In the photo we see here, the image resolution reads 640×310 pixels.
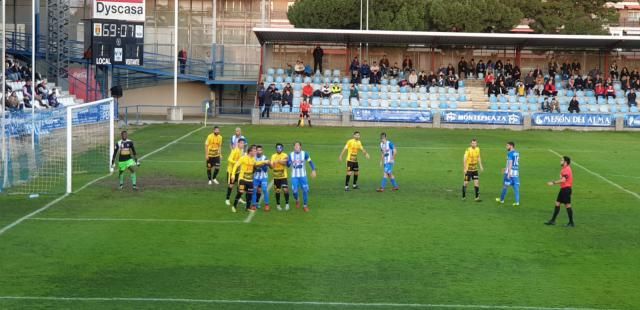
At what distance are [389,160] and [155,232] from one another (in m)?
9.61

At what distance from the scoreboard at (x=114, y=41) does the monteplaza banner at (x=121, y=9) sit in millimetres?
1197

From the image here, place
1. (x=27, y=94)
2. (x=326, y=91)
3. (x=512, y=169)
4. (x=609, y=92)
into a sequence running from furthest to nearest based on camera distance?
(x=609, y=92) < (x=326, y=91) < (x=27, y=94) < (x=512, y=169)

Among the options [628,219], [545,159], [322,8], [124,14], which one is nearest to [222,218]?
[628,219]

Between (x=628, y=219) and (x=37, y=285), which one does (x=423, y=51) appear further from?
(x=37, y=285)

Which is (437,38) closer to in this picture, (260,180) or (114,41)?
(114,41)

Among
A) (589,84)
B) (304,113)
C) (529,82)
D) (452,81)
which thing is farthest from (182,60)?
(589,84)

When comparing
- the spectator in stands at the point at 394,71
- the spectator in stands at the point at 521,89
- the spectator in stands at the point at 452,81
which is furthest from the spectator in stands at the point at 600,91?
the spectator in stands at the point at 394,71

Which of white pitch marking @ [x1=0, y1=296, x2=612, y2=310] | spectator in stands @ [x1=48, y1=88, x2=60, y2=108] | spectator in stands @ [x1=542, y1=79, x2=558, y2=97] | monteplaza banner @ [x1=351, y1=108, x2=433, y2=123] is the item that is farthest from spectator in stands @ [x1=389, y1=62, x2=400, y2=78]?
white pitch marking @ [x1=0, y1=296, x2=612, y2=310]

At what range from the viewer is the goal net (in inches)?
1207

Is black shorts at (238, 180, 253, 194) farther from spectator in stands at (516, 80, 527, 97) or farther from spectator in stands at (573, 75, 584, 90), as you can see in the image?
spectator in stands at (573, 75, 584, 90)

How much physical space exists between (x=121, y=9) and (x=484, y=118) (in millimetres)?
Answer: 20998

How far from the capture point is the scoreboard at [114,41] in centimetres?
5106

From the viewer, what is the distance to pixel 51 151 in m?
34.7

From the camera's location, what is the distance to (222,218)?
2595 cm
